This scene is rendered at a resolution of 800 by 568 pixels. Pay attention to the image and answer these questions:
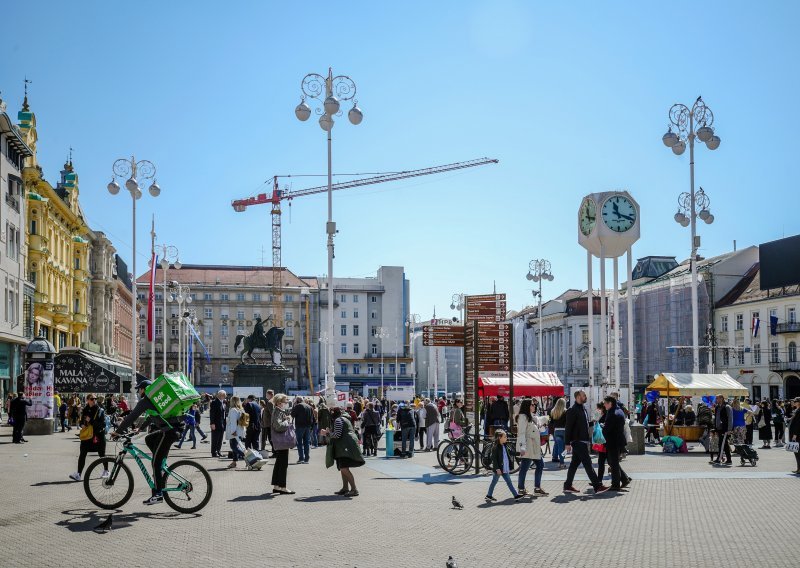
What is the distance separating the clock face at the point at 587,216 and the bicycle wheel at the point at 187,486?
71.0ft

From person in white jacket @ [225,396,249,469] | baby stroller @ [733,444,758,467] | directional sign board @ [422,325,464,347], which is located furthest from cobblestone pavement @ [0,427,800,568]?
directional sign board @ [422,325,464,347]

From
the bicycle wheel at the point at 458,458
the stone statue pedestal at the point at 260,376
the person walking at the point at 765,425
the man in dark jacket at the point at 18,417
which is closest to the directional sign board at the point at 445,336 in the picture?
the bicycle wheel at the point at 458,458

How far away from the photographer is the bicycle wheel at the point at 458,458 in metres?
19.1

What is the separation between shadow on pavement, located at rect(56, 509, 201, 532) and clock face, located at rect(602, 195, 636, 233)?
21.9 meters

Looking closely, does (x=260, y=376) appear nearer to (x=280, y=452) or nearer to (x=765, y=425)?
(x=765, y=425)

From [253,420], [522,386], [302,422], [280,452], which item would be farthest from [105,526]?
[522,386]

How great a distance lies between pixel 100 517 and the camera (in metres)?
12.1

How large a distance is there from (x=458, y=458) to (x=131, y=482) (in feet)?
27.0

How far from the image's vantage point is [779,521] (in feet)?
40.4

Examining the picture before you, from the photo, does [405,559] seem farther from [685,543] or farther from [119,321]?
[119,321]

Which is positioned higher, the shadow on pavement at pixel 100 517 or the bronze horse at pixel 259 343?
the bronze horse at pixel 259 343

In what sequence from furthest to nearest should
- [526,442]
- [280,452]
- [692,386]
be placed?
[692,386], [280,452], [526,442]

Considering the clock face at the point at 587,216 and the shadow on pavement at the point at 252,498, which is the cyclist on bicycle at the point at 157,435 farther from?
the clock face at the point at 587,216

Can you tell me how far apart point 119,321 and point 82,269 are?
25.1 metres
